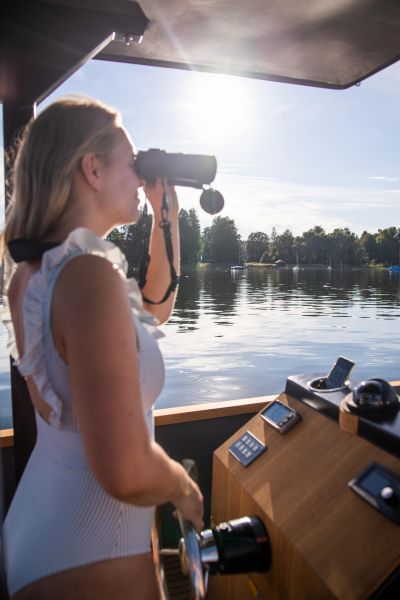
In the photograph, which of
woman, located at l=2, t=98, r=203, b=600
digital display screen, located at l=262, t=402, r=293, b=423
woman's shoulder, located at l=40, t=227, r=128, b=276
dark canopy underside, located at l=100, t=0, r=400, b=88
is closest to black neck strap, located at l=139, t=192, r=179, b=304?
woman, located at l=2, t=98, r=203, b=600

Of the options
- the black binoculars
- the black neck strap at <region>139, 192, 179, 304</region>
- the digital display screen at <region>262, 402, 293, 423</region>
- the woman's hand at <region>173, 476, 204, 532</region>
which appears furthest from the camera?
the digital display screen at <region>262, 402, 293, 423</region>

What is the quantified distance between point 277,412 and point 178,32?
3.72ft

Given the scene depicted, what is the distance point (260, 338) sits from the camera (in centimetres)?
729

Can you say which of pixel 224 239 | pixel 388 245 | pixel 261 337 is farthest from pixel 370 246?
pixel 261 337

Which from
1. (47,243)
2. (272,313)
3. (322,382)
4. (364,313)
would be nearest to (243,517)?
(322,382)

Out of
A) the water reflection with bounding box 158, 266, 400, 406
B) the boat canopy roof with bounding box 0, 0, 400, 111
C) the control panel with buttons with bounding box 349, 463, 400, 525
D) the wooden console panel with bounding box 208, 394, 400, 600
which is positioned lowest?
the water reflection with bounding box 158, 266, 400, 406

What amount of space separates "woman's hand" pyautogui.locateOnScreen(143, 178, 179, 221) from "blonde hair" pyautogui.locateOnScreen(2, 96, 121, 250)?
0.23 metres

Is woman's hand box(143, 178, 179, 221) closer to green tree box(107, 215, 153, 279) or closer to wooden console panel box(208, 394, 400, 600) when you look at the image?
green tree box(107, 215, 153, 279)

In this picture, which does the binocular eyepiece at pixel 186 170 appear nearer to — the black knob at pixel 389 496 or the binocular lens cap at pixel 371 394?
the binocular lens cap at pixel 371 394

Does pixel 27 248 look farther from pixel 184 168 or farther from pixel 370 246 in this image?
pixel 370 246

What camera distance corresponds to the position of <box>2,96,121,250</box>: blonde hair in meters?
0.82

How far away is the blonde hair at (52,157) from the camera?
82 centimetres

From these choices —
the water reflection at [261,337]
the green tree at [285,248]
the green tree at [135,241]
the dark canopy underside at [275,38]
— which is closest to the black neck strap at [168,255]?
the green tree at [135,241]

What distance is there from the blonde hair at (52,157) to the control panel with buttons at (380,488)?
0.77 metres
